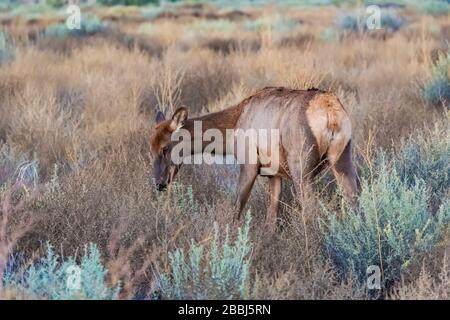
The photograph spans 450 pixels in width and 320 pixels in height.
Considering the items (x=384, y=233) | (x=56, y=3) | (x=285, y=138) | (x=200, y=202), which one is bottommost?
(x=56, y=3)

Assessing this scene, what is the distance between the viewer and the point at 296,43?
21.4 metres

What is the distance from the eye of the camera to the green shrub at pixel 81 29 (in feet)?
76.5

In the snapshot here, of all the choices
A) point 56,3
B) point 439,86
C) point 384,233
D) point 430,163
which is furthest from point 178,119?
point 56,3

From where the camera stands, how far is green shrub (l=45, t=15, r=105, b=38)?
2331cm

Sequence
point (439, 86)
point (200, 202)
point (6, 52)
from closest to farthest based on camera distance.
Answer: point (200, 202)
point (439, 86)
point (6, 52)

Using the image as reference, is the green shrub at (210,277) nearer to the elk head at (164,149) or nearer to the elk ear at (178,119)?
the elk head at (164,149)

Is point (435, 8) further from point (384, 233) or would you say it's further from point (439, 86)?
point (384, 233)

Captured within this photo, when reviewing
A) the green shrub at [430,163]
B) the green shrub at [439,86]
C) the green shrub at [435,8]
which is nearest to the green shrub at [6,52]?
the green shrub at [439,86]

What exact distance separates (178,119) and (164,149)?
0.32 m

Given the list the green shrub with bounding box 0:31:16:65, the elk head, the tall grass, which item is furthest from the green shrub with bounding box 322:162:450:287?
the green shrub with bounding box 0:31:16:65

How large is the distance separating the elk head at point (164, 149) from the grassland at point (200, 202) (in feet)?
0.53

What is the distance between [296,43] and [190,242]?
593 inches

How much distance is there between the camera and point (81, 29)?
80.7 ft
